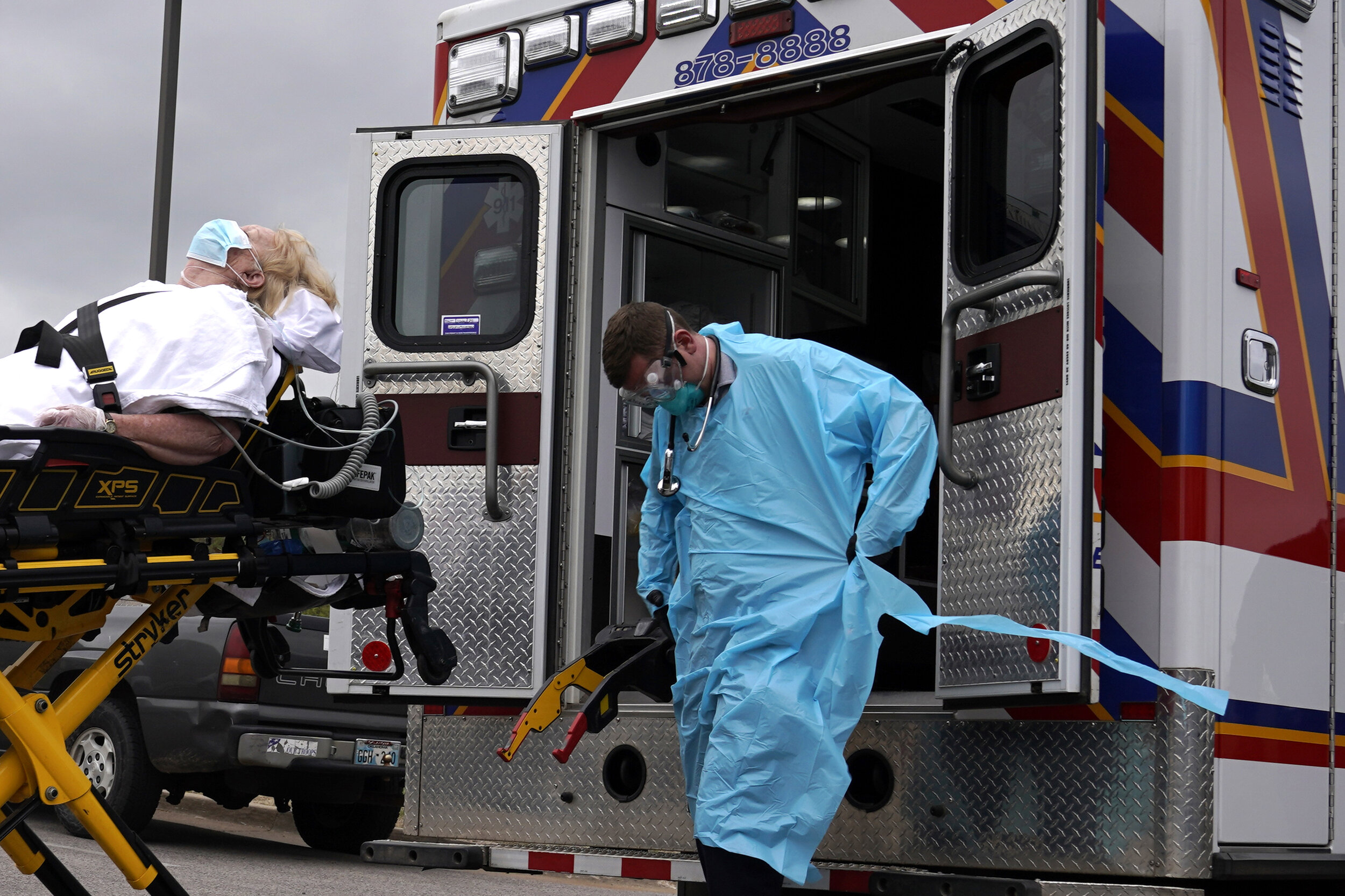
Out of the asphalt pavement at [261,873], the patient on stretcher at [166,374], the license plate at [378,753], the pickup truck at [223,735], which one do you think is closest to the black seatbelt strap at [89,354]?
the patient on stretcher at [166,374]

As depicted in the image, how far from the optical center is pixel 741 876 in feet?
11.5

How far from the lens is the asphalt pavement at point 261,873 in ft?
19.9

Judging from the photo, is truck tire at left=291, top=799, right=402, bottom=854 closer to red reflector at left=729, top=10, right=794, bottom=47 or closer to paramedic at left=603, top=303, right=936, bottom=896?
paramedic at left=603, top=303, right=936, bottom=896

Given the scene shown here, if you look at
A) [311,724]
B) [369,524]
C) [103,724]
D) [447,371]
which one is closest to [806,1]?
[447,371]

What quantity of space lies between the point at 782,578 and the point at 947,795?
2.51ft

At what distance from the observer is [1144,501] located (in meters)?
3.73

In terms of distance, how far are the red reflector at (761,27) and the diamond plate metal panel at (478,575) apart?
145 centimetres

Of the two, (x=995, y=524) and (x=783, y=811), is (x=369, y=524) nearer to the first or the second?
(x=783, y=811)

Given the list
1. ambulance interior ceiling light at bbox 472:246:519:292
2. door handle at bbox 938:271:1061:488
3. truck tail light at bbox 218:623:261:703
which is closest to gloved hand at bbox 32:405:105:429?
ambulance interior ceiling light at bbox 472:246:519:292

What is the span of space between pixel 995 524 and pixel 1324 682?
0.97 m

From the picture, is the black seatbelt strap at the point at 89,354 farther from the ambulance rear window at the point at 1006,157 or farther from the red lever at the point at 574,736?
the ambulance rear window at the point at 1006,157

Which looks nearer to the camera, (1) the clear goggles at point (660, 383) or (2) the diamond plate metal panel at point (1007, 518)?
(2) the diamond plate metal panel at point (1007, 518)

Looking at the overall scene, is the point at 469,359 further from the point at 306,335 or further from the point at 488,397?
the point at 306,335

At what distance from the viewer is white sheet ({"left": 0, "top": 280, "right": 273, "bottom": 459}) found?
360cm
